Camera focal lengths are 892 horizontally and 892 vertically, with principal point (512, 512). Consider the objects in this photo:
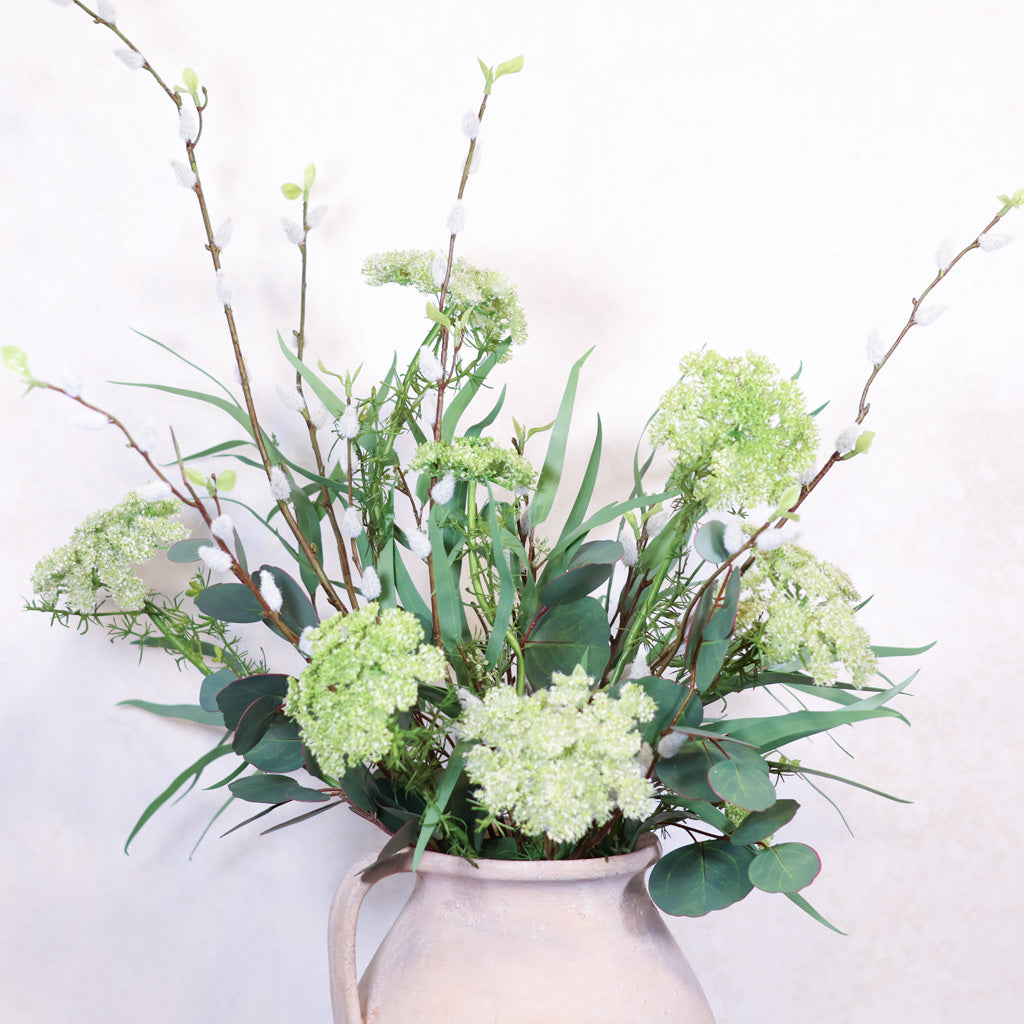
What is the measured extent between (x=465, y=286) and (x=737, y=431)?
0.91ft

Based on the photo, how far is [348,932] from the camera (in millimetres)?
661

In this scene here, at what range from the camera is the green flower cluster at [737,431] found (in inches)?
24.0

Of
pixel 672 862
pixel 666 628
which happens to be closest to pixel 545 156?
pixel 666 628

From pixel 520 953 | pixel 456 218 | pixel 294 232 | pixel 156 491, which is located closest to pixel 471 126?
pixel 456 218

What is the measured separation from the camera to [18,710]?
91 centimetres

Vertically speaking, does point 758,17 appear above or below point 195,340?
above

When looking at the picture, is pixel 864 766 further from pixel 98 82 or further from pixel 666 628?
pixel 98 82

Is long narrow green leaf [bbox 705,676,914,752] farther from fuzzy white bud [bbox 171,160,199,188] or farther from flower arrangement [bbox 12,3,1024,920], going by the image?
fuzzy white bud [bbox 171,160,199,188]

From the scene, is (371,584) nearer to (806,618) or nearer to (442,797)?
(442,797)

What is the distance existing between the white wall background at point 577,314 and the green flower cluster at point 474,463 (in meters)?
0.33

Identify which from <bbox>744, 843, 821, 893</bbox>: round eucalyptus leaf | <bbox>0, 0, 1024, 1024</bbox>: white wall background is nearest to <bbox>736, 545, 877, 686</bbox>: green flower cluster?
<bbox>744, 843, 821, 893</bbox>: round eucalyptus leaf

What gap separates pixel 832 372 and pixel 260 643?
690mm

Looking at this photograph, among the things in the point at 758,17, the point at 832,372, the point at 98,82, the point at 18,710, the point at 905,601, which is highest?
the point at 758,17

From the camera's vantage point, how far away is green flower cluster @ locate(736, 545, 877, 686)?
0.61 metres
